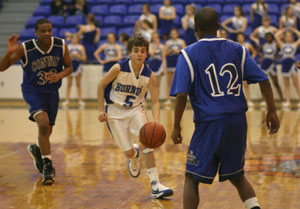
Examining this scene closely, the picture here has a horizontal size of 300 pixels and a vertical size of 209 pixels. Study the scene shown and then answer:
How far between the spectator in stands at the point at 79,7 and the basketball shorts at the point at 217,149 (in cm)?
1390

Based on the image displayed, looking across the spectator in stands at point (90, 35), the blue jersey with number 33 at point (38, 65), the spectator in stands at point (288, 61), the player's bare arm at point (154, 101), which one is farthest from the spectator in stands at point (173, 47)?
the player's bare arm at point (154, 101)

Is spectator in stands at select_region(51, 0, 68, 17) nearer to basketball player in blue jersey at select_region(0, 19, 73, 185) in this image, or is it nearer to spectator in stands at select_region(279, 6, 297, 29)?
spectator in stands at select_region(279, 6, 297, 29)

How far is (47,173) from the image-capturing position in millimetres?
5867

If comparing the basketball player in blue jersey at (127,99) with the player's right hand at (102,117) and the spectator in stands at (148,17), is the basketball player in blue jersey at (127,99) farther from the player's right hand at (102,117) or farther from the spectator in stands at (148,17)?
the spectator in stands at (148,17)

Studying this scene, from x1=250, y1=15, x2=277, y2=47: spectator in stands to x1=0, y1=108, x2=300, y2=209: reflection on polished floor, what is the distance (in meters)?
5.32

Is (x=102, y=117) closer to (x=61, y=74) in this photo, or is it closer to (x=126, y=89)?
(x=126, y=89)

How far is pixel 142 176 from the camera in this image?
6.14 metres

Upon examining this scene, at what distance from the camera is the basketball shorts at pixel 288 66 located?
14031mm

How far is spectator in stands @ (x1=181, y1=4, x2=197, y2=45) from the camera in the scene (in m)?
14.9

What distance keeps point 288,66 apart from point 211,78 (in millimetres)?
10778

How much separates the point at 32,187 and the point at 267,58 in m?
9.75

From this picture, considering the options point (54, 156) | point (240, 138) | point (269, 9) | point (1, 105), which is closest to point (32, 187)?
point (54, 156)

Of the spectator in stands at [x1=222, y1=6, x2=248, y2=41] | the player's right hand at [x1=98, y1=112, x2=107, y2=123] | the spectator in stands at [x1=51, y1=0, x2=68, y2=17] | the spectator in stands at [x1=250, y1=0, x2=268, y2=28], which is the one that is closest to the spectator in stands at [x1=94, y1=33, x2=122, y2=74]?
the spectator in stands at [x1=222, y1=6, x2=248, y2=41]

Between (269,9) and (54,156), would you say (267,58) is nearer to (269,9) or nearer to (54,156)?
(269,9)
